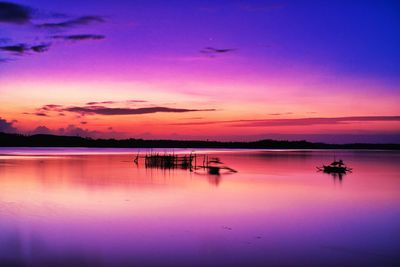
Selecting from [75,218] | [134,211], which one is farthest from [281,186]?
[75,218]

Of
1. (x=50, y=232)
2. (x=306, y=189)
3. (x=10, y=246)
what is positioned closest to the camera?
(x=10, y=246)

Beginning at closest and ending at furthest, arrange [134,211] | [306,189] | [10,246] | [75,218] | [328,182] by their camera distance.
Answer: [10,246] → [75,218] → [134,211] → [306,189] → [328,182]

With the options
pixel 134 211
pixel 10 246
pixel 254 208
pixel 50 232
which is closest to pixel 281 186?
pixel 254 208

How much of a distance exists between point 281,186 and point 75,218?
16.0 meters

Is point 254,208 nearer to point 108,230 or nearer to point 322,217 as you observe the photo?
point 322,217

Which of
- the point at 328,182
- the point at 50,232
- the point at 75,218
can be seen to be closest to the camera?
the point at 50,232

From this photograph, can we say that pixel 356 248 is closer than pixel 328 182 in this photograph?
Yes

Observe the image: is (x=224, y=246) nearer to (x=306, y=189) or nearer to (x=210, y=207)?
(x=210, y=207)

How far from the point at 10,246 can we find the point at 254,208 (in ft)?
33.6

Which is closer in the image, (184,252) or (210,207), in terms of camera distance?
(184,252)

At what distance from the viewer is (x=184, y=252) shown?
1084 centimetres

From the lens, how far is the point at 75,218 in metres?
15.6

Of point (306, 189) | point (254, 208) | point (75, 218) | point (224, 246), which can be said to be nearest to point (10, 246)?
point (75, 218)

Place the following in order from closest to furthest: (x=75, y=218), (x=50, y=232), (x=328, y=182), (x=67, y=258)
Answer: (x=67, y=258)
(x=50, y=232)
(x=75, y=218)
(x=328, y=182)
